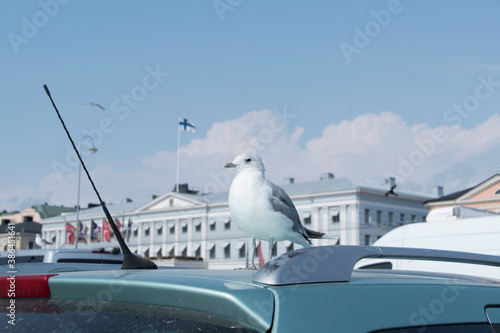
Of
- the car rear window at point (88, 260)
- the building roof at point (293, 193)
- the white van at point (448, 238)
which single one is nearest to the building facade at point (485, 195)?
the building roof at point (293, 193)

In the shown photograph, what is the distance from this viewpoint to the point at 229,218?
74688mm

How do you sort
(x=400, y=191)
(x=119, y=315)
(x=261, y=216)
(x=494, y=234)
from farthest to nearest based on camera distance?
1. (x=400, y=191)
2. (x=494, y=234)
3. (x=261, y=216)
4. (x=119, y=315)

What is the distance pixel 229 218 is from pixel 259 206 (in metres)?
72.0

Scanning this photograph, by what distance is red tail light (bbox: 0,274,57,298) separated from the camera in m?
1.91

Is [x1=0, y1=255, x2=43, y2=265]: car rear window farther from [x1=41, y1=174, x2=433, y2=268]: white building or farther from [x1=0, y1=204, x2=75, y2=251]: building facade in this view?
[x1=0, y1=204, x2=75, y2=251]: building facade

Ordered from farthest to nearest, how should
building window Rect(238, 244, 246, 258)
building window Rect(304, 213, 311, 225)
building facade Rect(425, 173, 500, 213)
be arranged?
1. building window Rect(238, 244, 246, 258)
2. building window Rect(304, 213, 311, 225)
3. building facade Rect(425, 173, 500, 213)

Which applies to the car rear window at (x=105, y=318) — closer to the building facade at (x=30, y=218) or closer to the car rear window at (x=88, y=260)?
the car rear window at (x=88, y=260)

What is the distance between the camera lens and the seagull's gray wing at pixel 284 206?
116 inches

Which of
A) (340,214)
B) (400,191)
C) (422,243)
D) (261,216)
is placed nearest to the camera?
(261,216)

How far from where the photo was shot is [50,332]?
1764 millimetres

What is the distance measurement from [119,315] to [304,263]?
1.49 feet

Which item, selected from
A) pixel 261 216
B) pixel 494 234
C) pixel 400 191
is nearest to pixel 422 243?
pixel 494 234

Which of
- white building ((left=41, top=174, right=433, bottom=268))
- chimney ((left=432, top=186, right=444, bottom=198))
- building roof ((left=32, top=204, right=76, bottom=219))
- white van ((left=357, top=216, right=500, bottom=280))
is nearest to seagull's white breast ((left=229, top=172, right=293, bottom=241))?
white van ((left=357, top=216, right=500, bottom=280))

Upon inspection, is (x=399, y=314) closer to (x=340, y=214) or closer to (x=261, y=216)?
(x=261, y=216)
